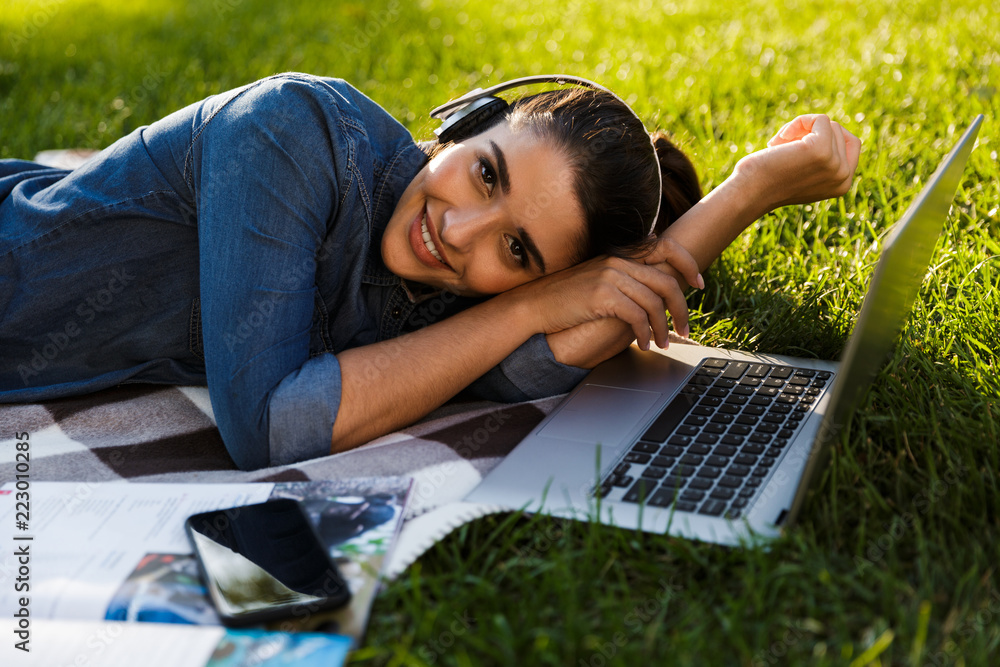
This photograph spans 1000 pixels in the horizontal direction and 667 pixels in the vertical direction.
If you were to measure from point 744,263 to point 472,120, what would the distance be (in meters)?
1.09

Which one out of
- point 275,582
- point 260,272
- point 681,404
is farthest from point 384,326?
point 275,582

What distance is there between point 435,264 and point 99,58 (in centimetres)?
407

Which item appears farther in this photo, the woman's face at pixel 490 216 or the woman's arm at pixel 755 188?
the woman's arm at pixel 755 188

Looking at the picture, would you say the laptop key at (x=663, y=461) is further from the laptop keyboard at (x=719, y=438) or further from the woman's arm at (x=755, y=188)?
the woman's arm at (x=755, y=188)

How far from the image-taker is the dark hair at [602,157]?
1871 millimetres

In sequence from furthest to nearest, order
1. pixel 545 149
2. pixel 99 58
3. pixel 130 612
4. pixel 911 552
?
pixel 99 58 → pixel 545 149 → pixel 911 552 → pixel 130 612

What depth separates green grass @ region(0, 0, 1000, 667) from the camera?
121 cm

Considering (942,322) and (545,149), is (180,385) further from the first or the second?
(942,322)

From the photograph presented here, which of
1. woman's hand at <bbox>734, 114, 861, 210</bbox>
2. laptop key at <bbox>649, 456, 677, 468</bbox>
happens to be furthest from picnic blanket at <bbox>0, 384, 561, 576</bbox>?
woman's hand at <bbox>734, 114, 861, 210</bbox>

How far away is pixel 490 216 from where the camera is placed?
5.90 ft

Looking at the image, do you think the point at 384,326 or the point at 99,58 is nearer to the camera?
the point at 384,326

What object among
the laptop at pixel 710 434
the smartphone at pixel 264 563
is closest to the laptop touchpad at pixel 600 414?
the laptop at pixel 710 434

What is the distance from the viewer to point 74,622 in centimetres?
121

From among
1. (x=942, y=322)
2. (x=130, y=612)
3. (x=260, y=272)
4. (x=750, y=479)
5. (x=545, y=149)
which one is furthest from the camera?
(x=942, y=322)
